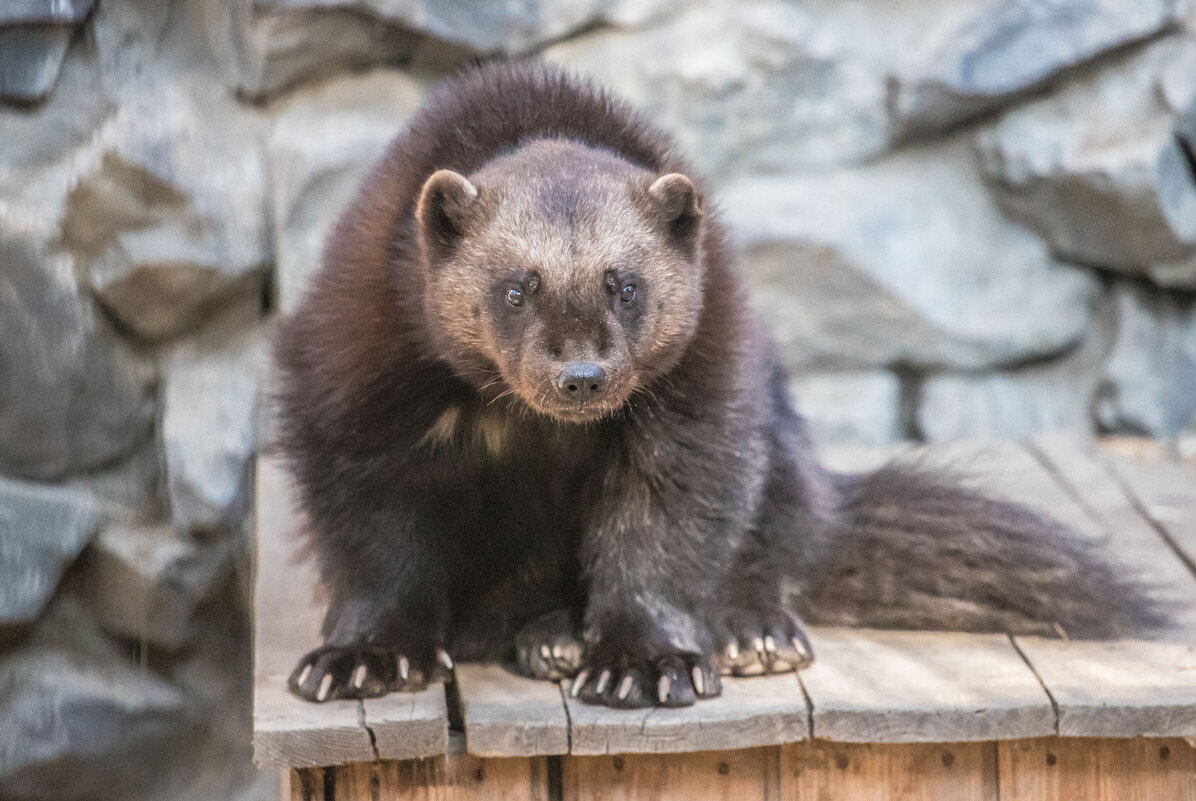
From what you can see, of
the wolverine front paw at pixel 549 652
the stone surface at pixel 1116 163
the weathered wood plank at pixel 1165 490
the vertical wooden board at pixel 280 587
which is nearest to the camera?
the wolverine front paw at pixel 549 652

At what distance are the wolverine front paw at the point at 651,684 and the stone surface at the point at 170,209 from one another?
184 centimetres

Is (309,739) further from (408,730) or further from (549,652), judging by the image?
(549,652)

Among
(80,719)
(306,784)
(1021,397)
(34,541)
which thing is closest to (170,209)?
(34,541)

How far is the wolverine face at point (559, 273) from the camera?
2270 millimetres

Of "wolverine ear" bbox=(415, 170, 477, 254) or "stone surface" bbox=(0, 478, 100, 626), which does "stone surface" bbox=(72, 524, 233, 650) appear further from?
"wolverine ear" bbox=(415, 170, 477, 254)

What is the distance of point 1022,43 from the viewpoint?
3.88 m

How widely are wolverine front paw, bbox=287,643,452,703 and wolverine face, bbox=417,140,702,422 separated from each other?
475 mm

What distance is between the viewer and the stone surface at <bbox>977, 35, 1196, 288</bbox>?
12.6 ft

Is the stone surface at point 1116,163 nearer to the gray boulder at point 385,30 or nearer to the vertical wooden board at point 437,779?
the gray boulder at point 385,30

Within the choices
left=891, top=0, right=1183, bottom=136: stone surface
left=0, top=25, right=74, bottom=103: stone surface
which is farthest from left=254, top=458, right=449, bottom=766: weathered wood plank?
left=891, top=0, right=1183, bottom=136: stone surface

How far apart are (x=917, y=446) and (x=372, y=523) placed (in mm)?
1806

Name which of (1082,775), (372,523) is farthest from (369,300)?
(1082,775)

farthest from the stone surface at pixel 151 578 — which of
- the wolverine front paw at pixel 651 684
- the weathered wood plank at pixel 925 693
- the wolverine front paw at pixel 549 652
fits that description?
the weathered wood plank at pixel 925 693

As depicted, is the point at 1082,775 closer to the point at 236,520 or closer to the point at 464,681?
the point at 464,681
